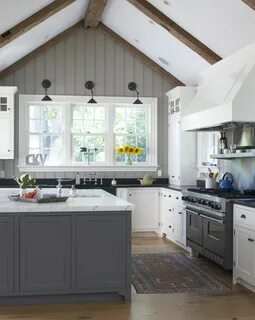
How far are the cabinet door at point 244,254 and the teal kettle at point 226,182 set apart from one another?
1.38 m

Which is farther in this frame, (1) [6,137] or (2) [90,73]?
(2) [90,73]

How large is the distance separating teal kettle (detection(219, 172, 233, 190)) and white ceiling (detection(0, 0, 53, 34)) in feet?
11.1

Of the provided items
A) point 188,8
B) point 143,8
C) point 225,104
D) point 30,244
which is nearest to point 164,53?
point 143,8

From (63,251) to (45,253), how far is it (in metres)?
0.16

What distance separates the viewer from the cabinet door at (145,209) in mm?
8055

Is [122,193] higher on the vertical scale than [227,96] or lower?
lower

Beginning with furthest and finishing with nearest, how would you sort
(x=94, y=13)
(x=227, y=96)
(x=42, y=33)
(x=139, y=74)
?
(x=139, y=74), (x=94, y=13), (x=42, y=33), (x=227, y=96)

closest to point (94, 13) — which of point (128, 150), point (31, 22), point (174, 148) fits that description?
point (31, 22)

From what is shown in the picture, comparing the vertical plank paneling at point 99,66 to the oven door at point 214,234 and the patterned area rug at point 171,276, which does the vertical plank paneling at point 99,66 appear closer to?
the patterned area rug at point 171,276

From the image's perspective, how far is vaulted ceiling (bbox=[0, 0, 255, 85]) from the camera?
578cm

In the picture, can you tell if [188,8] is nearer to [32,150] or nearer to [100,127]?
[100,127]

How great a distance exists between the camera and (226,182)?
249 inches

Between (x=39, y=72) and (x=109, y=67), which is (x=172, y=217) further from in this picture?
(x=39, y=72)

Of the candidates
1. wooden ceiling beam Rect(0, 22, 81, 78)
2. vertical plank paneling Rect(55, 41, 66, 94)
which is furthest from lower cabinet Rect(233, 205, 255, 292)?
wooden ceiling beam Rect(0, 22, 81, 78)
